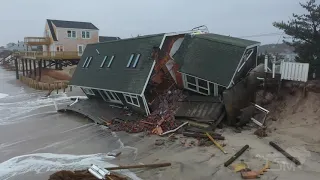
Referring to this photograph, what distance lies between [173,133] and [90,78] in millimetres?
10087

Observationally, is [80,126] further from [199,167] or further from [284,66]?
[284,66]

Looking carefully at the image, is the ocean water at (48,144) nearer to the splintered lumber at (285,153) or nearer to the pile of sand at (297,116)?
the splintered lumber at (285,153)

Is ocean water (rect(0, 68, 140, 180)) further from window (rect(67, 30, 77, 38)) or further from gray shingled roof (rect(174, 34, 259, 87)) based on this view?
window (rect(67, 30, 77, 38))

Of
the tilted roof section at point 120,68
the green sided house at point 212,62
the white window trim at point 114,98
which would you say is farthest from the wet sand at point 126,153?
the tilted roof section at point 120,68

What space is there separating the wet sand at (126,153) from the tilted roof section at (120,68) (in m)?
3.15

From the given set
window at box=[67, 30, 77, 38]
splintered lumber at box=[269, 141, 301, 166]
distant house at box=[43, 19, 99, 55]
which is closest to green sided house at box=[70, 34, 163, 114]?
splintered lumber at box=[269, 141, 301, 166]

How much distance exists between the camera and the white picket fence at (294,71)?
15.9m

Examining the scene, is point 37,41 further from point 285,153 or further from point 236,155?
point 285,153

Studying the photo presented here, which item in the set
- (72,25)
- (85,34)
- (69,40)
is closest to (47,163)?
(69,40)

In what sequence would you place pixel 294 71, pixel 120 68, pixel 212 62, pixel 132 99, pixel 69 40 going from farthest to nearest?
pixel 69 40, pixel 120 68, pixel 132 99, pixel 212 62, pixel 294 71

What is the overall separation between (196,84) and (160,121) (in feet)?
11.1

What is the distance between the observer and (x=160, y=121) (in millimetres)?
17062

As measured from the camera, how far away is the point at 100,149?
14805mm

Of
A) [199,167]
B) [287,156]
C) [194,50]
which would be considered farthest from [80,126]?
[287,156]
